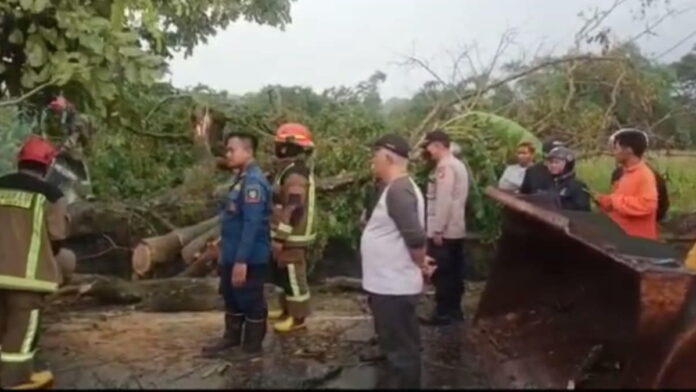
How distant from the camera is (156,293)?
9.57 m

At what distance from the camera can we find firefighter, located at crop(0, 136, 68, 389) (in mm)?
5805

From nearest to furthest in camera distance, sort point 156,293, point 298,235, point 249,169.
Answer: point 249,169
point 298,235
point 156,293

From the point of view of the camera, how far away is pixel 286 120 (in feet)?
36.8

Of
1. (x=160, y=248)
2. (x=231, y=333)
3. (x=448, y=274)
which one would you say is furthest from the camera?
(x=160, y=248)

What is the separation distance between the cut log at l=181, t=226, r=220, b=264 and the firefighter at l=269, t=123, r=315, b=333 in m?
2.67

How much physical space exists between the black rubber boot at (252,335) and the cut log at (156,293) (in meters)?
2.02

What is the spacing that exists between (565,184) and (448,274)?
3.68 feet

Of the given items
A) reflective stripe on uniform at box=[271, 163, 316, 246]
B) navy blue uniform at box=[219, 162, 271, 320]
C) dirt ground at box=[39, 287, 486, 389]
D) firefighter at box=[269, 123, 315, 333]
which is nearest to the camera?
dirt ground at box=[39, 287, 486, 389]

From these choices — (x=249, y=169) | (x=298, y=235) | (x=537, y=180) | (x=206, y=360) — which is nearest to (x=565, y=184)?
(x=537, y=180)

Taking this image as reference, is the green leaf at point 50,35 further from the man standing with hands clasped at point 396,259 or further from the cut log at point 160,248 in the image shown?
the cut log at point 160,248

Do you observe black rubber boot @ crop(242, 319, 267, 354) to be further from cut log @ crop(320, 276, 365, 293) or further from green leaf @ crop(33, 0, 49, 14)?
cut log @ crop(320, 276, 365, 293)

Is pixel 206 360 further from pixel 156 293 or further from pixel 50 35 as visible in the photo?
Result: pixel 156 293

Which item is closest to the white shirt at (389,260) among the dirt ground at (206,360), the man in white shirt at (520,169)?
the dirt ground at (206,360)

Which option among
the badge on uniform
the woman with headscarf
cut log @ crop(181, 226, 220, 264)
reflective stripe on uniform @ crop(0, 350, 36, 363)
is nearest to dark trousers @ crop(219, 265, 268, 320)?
the badge on uniform
